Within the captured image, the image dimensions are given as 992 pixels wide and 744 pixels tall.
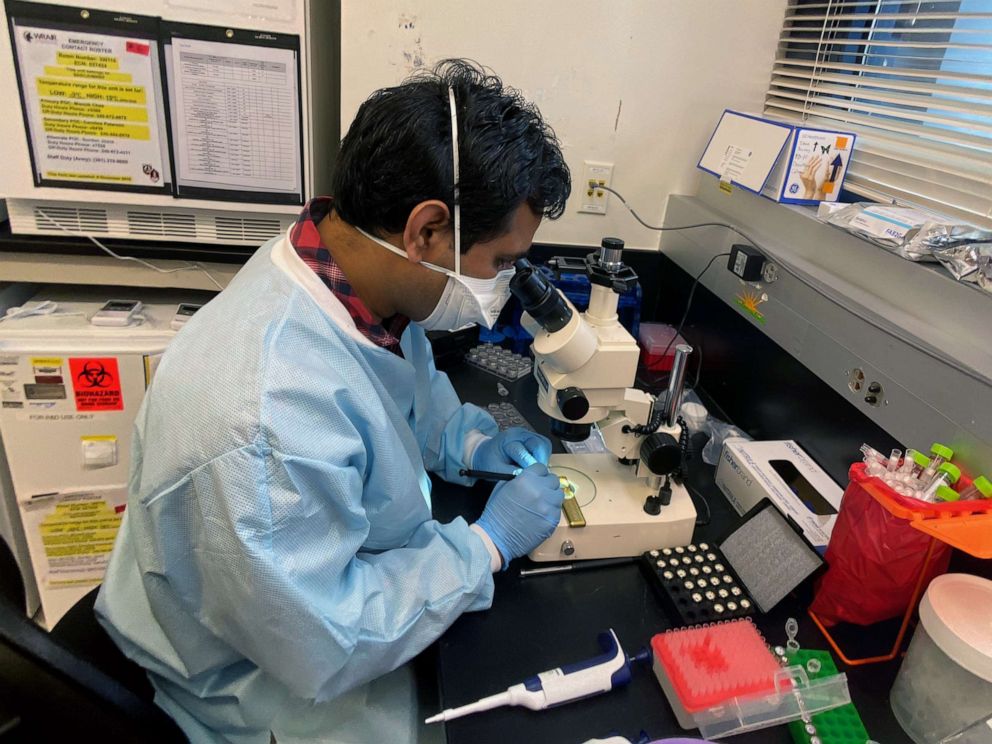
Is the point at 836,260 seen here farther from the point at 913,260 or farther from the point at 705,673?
the point at 705,673

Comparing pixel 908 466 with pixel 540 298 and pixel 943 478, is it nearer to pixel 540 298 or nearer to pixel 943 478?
pixel 943 478

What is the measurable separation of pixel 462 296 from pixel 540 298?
0.41 feet

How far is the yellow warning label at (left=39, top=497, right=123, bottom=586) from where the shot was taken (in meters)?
1.56

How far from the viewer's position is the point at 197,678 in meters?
0.86

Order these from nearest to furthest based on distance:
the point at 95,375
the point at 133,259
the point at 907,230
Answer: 1. the point at 907,230
2. the point at 95,375
3. the point at 133,259

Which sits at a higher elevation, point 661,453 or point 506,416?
point 661,453

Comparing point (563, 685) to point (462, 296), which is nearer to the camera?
point (563, 685)

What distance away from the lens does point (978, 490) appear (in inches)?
31.9

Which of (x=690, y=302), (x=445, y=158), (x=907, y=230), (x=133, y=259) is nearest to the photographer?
(x=445, y=158)

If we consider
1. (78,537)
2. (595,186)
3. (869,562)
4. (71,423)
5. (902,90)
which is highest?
(902,90)

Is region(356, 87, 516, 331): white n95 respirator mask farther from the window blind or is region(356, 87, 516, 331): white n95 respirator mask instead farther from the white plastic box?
the window blind

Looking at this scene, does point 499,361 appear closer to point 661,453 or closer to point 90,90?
point 661,453

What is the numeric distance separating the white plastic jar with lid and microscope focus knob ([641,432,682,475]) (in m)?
0.36

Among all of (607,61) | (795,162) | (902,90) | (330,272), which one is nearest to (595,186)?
(607,61)
